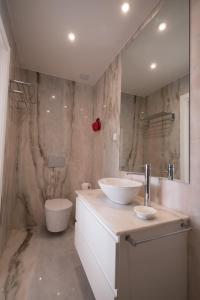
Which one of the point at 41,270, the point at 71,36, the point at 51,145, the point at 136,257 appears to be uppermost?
the point at 71,36

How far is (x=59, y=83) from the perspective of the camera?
2488 millimetres

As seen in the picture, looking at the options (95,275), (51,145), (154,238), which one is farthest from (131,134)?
(51,145)

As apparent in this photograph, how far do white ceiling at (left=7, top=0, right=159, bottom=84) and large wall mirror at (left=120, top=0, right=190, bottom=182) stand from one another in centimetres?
19

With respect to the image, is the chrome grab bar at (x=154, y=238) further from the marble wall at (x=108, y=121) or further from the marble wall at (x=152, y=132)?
the marble wall at (x=108, y=121)

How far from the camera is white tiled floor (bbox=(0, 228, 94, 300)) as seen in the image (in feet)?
3.87

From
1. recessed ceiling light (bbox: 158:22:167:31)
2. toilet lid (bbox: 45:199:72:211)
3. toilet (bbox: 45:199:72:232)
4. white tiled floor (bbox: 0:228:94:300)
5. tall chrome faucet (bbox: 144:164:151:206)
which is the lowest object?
white tiled floor (bbox: 0:228:94:300)

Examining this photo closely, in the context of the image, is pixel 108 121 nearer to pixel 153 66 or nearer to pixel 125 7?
pixel 153 66

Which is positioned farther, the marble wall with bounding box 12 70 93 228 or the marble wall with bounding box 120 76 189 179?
the marble wall with bounding box 12 70 93 228

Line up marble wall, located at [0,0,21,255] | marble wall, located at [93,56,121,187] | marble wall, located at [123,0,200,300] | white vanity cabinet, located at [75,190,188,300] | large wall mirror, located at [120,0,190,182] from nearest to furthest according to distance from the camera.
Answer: white vanity cabinet, located at [75,190,188,300] < marble wall, located at [123,0,200,300] < large wall mirror, located at [120,0,190,182] < marble wall, located at [0,0,21,255] < marble wall, located at [93,56,121,187]

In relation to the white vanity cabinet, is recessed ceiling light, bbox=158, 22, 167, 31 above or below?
above

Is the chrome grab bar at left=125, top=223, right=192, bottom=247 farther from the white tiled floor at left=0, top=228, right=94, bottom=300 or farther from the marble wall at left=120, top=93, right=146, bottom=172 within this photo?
the white tiled floor at left=0, top=228, right=94, bottom=300

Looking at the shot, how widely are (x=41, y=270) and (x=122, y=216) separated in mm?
1126

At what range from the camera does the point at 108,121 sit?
6.88 ft

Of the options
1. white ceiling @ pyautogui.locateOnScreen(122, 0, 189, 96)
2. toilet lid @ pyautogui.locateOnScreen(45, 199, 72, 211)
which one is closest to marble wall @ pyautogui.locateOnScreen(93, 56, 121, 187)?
white ceiling @ pyautogui.locateOnScreen(122, 0, 189, 96)
